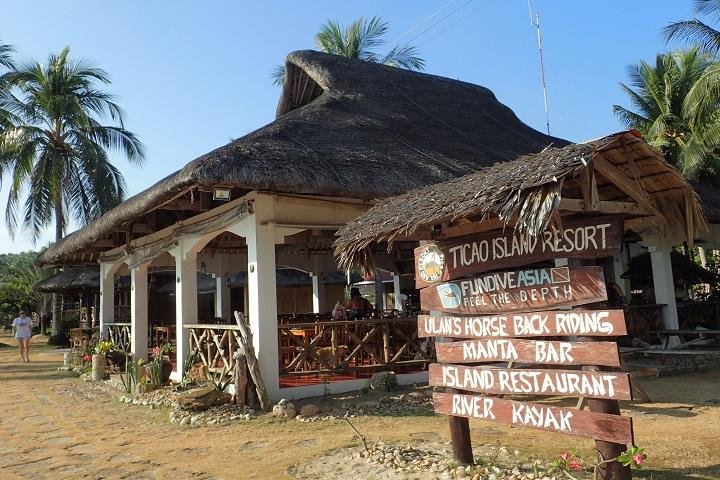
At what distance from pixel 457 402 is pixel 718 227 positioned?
10.6 metres

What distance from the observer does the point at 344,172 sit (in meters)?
7.66

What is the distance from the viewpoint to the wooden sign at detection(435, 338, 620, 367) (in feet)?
11.7

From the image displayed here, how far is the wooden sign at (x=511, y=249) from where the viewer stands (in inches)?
145

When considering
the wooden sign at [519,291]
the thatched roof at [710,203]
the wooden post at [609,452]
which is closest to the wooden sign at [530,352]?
the wooden post at [609,452]

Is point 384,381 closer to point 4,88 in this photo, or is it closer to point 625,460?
point 625,460

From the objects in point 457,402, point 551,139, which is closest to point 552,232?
point 457,402

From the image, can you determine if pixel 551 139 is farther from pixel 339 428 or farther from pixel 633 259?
pixel 339 428

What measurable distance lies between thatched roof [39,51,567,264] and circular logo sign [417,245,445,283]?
8.91 feet

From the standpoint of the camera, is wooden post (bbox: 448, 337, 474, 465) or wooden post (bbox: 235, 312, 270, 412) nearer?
wooden post (bbox: 448, 337, 474, 465)

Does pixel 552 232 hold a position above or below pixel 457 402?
above

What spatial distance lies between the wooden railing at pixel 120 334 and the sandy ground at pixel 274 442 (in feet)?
15.9

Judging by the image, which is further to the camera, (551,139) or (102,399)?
(551,139)

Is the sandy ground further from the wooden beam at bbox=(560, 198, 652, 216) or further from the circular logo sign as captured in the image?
the wooden beam at bbox=(560, 198, 652, 216)

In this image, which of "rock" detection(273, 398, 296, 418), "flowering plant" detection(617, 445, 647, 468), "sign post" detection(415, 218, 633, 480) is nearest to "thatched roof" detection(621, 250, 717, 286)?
"rock" detection(273, 398, 296, 418)
